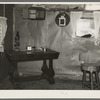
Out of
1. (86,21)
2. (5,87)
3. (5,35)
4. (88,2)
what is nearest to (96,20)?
(86,21)

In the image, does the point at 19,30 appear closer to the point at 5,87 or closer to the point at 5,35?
the point at 5,35

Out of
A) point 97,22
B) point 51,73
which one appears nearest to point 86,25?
point 97,22

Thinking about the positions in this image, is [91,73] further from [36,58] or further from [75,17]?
[36,58]

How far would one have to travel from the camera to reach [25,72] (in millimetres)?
2248

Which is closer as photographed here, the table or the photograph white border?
the photograph white border

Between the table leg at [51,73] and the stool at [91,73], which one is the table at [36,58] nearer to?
the table leg at [51,73]

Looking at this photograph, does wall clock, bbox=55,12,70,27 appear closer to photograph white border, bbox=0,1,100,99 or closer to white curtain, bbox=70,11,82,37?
white curtain, bbox=70,11,82,37

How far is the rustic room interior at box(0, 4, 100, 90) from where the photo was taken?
6.50 feet

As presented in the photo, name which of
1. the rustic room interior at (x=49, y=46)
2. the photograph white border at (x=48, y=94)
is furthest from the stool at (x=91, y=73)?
the photograph white border at (x=48, y=94)

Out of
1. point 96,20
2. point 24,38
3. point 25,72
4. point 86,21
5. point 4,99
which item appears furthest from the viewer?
point 24,38

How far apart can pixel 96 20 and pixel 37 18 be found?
2.67ft

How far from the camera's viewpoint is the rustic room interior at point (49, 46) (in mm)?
1980

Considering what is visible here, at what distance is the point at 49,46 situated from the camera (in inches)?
103

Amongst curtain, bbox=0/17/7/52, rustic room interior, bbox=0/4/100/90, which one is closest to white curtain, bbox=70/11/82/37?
rustic room interior, bbox=0/4/100/90
